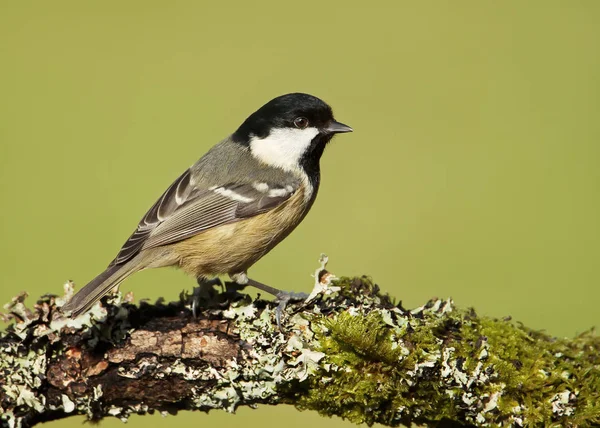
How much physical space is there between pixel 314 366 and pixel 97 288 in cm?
108

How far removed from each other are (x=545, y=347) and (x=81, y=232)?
4.75m

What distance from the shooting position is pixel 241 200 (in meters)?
3.56

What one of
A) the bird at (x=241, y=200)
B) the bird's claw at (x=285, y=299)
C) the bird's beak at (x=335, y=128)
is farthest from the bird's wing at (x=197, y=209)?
the bird's claw at (x=285, y=299)

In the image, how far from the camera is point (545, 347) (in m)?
2.69

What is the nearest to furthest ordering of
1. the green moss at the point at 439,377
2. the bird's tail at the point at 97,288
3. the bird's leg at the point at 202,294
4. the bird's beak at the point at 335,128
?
the green moss at the point at 439,377
the bird's tail at the point at 97,288
the bird's leg at the point at 202,294
the bird's beak at the point at 335,128

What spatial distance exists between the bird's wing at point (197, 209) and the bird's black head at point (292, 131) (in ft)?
0.72

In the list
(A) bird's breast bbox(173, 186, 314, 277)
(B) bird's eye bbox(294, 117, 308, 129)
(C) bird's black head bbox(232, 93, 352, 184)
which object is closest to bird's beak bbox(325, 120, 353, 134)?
(C) bird's black head bbox(232, 93, 352, 184)

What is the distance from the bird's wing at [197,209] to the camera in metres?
3.44

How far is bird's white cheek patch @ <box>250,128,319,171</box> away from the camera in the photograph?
3.74 metres

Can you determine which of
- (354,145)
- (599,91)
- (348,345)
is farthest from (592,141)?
(348,345)

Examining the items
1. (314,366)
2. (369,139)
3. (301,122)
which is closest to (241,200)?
(301,122)

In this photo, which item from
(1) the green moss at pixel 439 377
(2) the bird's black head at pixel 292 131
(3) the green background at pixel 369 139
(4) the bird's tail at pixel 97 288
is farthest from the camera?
(3) the green background at pixel 369 139

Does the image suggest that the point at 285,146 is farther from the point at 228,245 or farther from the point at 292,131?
the point at 228,245

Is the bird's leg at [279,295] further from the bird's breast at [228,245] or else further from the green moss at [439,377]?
the green moss at [439,377]
